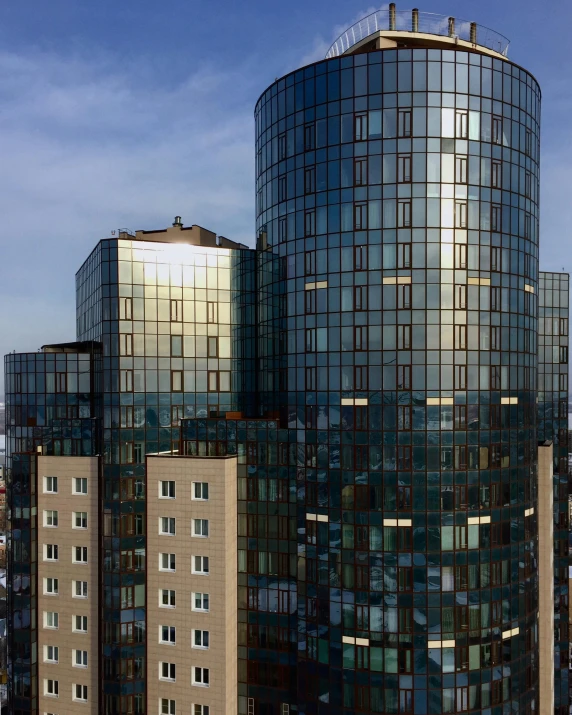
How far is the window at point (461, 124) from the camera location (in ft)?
160

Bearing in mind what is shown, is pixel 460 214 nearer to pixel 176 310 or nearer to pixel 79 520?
pixel 176 310

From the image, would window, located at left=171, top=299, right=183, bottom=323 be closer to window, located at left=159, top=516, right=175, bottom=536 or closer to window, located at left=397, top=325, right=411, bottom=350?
window, located at left=159, top=516, right=175, bottom=536

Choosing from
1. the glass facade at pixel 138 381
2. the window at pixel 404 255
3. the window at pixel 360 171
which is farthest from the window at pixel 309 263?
the glass facade at pixel 138 381

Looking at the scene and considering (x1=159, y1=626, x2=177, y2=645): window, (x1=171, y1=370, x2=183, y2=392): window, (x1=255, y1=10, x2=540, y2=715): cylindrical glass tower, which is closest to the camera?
(x1=255, y1=10, x2=540, y2=715): cylindrical glass tower

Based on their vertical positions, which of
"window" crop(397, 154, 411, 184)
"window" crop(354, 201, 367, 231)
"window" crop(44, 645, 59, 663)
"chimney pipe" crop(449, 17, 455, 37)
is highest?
"chimney pipe" crop(449, 17, 455, 37)

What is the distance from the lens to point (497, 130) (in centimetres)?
5019

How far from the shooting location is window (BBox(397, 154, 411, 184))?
160 feet

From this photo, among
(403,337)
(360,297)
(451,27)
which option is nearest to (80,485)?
(360,297)

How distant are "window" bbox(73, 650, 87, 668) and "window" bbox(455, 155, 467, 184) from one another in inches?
2377

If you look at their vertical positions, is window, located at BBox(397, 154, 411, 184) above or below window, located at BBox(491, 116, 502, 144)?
below

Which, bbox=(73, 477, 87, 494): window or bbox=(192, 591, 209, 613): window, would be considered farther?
bbox=(73, 477, 87, 494): window

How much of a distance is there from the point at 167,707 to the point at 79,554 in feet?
58.3

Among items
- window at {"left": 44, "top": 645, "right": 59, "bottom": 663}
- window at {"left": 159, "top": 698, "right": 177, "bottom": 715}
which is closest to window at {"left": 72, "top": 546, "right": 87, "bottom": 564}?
window at {"left": 44, "top": 645, "right": 59, "bottom": 663}

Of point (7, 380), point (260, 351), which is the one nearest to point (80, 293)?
point (7, 380)
